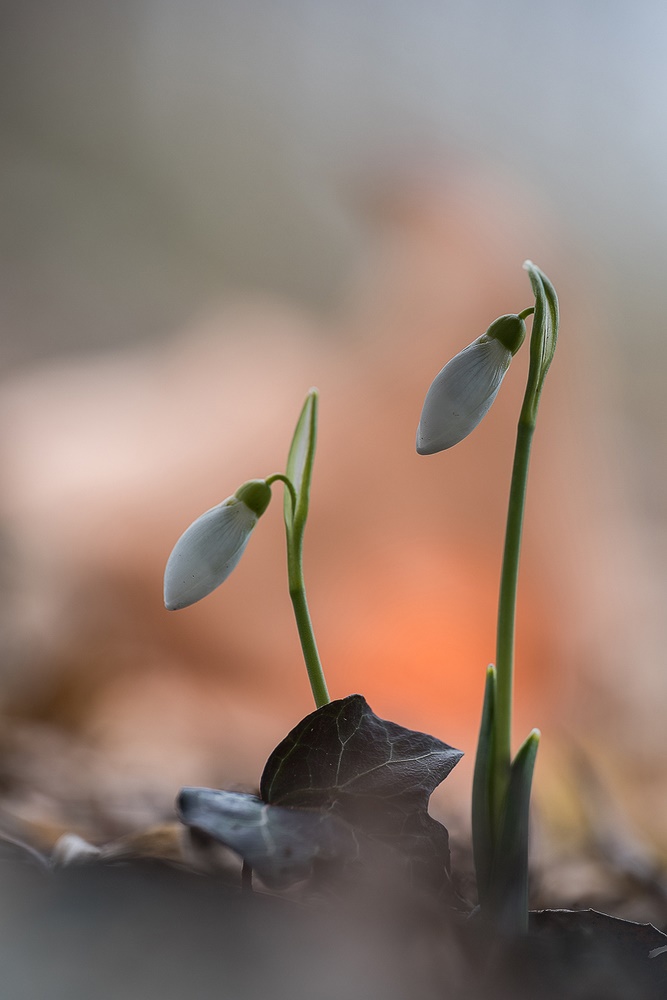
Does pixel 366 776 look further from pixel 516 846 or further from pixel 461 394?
pixel 461 394

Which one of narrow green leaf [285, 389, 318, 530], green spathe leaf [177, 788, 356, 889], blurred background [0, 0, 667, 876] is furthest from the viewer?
blurred background [0, 0, 667, 876]

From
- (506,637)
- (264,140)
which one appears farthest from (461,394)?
(264,140)

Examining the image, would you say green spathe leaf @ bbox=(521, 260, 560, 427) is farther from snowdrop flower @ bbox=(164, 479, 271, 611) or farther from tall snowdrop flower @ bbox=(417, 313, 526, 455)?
snowdrop flower @ bbox=(164, 479, 271, 611)

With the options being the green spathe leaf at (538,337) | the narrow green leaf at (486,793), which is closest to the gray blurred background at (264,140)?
the green spathe leaf at (538,337)

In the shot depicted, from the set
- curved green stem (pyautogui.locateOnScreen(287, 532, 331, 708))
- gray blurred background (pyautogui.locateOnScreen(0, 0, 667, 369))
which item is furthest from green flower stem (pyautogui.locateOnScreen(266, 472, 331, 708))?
gray blurred background (pyautogui.locateOnScreen(0, 0, 667, 369))

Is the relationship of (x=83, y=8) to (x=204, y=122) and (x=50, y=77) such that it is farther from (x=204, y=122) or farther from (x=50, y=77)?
(x=204, y=122)

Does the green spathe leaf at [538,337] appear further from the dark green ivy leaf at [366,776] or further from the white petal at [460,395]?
the dark green ivy leaf at [366,776]
